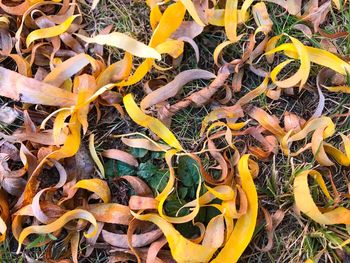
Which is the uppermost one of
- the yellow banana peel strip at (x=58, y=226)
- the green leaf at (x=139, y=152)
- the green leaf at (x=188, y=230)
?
the green leaf at (x=139, y=152)

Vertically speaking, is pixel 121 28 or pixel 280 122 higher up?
pixel 121 28

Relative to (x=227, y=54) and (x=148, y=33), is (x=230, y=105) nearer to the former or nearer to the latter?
(x=227, y=54)

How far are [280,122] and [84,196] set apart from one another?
58 cm

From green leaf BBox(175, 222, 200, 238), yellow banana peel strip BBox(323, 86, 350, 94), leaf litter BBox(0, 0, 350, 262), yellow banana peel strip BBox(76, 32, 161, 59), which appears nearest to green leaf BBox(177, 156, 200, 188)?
leaf litter BBox(0, 0, 350, 262)

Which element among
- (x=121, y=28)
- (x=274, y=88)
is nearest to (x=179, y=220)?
(x=274, y=88)

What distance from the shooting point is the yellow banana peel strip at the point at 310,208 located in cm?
158

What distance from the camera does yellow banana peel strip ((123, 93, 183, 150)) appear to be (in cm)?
165

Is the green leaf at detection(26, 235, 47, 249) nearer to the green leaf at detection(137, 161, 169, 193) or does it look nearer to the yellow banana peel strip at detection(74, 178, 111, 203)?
the yellow banana peel strip at detection(74, 178, 111, 203)

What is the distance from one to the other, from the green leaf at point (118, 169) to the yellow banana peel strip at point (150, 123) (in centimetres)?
13

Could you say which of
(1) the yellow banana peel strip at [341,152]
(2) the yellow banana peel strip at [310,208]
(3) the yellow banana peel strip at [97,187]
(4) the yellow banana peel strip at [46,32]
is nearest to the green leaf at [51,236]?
(3) the yellow banana peel strip at [97,187]

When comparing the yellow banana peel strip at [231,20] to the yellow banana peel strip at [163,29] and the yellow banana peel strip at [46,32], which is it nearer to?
the yellow banana peel strip at [163,29]

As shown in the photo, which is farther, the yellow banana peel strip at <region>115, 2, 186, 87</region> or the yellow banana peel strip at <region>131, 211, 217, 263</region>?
the yellow banana peel strip at <region>115, 2, 186, 87</region>

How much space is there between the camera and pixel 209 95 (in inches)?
66.9

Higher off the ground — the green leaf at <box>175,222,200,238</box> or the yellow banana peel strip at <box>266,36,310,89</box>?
the yellow banana peel strip at <box>266,36,310,89</box>
